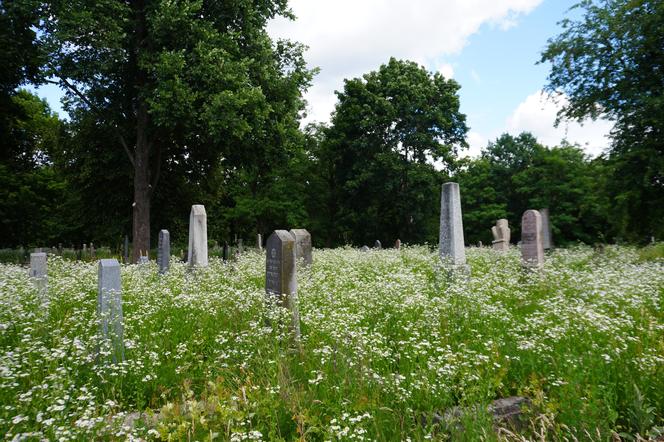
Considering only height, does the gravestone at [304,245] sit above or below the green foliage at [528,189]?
below

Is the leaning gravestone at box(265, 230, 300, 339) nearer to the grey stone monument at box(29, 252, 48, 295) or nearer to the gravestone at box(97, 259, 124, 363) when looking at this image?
the gravestone at box(97, 259, 124, 363)

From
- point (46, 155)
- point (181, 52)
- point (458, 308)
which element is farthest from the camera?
point (46, 155)

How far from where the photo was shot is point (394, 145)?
113 feet

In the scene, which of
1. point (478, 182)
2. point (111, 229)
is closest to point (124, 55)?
point (111, 229)

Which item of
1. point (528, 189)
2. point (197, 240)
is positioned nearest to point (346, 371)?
point (197, 240)

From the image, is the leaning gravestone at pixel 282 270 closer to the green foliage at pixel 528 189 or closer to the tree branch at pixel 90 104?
the tree branch at pixel 90 104

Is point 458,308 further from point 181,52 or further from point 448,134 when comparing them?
point 448,134

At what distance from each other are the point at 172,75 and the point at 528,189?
137 feet

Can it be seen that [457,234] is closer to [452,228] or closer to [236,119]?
[452,228]

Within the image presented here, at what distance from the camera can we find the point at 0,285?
6719mm

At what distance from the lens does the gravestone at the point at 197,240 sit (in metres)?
13.6

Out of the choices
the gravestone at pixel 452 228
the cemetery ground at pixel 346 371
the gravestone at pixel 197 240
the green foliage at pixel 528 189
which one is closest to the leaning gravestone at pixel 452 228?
the gravestone at pixel 452 228

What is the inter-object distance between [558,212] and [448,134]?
19.8 metres

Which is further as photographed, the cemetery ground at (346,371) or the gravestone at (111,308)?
the gravestone at (111,308)
